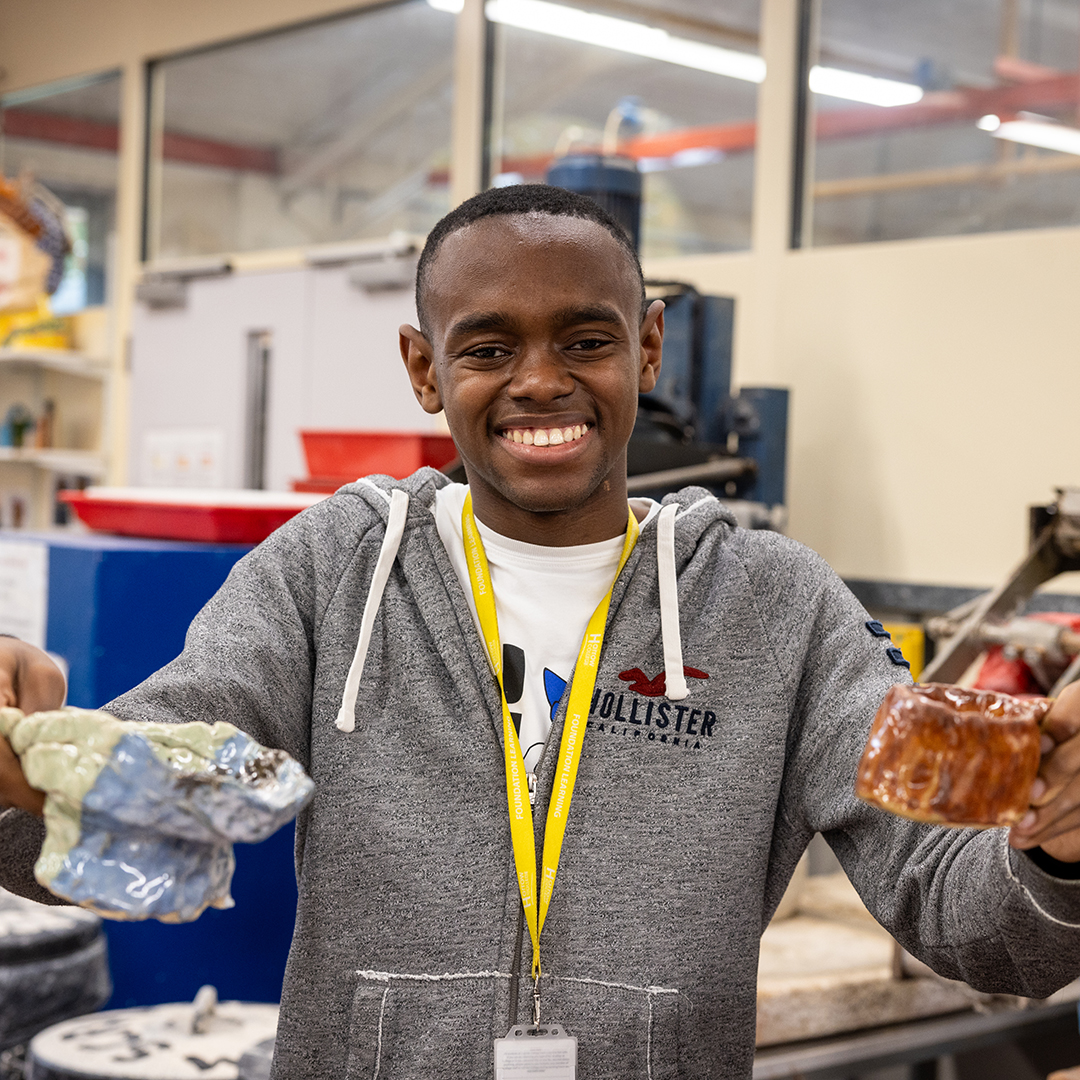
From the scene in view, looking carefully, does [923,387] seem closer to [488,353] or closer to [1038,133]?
[1038,133]

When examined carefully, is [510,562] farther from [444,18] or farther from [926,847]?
[444,18]

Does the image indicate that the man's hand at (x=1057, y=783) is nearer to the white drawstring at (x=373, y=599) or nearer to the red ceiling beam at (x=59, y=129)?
the white drawstring at (x=373, y=599)

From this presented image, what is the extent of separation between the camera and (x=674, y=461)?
3.13 metres

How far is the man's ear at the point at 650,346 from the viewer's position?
1.49 m

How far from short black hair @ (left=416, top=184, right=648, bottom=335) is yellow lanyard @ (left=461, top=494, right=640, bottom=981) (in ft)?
1.14

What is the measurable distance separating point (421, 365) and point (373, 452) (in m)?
1.36

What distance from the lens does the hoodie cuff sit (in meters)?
1.10

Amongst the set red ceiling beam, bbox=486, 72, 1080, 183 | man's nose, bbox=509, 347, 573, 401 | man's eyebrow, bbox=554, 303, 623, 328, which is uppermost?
red ceiling beam, bbox=486, 72, 1080, 183

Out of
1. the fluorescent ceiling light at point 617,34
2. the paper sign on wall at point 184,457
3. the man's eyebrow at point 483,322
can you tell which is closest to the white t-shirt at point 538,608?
the man's eyebrow at point 483,322

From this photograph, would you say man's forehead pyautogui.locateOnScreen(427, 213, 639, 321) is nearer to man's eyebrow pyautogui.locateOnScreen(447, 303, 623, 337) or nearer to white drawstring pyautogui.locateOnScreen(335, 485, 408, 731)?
man's eyebrow pyautogui.locateOnScreen(447, 303, 623, 337)

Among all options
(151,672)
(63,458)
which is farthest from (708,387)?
(63,458)

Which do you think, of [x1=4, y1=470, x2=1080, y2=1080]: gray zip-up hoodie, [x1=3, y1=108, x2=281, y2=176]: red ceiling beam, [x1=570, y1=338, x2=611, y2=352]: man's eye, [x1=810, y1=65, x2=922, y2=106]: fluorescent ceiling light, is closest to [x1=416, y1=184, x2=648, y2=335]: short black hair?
[x1=570, y1=338, x2=611, y2=352]: man's eye

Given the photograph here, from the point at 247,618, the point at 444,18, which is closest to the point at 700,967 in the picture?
the point at 247,618

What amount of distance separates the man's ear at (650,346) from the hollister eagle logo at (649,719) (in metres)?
0.33
